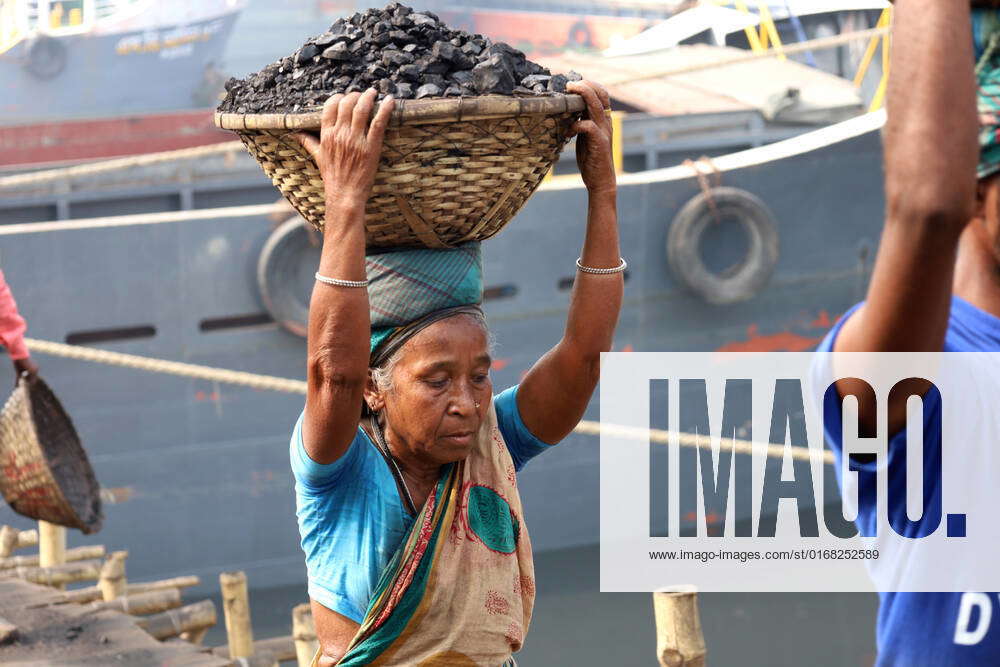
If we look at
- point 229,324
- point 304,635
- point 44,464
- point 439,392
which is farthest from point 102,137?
point 439,392

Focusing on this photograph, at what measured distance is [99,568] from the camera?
5152mm

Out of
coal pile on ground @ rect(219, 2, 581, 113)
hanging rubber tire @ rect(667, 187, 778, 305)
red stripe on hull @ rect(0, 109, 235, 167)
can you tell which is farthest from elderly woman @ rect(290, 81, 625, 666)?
red stripe on hull @ rect(0, 109, 235, 167)

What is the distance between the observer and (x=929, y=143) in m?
1.18

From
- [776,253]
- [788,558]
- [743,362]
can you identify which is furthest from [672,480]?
[743,362]

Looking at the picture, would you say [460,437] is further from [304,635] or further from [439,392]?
[304,635]

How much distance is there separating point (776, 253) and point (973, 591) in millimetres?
7264

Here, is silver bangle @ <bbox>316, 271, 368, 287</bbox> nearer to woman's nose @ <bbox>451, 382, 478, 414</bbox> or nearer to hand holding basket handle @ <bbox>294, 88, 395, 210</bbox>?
hand holding basket handle @ <bbox>294, 88, 395, 210</bbox>

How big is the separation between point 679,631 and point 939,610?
185 cm

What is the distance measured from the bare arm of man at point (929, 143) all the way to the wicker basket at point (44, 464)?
399 centimetres

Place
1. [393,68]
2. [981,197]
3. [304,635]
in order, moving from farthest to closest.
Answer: [304,635], [393,68], [981,197]

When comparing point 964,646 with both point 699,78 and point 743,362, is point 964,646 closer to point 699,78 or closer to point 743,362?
point 743,362

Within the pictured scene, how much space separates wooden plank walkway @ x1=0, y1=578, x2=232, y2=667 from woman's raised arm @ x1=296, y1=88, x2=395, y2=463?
1.93 metres

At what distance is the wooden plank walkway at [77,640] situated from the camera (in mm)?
3492

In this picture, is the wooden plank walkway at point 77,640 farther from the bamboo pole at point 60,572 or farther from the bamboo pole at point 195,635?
the bamboo pole at point 60,572
